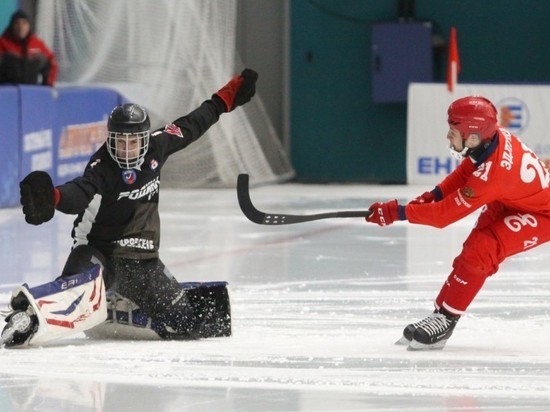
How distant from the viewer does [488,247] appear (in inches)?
211

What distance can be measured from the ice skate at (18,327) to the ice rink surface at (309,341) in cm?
7

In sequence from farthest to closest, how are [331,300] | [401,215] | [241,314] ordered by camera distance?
1. [331,300]
2. [241,314]
3. [401,215]

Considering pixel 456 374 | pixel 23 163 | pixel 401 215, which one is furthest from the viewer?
pixel 23 163

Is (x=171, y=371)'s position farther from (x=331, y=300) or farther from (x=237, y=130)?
(x=237, y=130)

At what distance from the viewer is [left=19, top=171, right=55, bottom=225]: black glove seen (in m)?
5.09

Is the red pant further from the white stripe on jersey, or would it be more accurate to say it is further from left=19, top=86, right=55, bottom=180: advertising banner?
left=19, top=86, right=55, bottom=180: advertising banner

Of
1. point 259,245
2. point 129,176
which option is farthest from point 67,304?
point 259,245

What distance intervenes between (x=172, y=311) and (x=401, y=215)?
1.10 m

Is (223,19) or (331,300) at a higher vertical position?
(223,19)

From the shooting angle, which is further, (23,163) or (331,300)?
(23,163)

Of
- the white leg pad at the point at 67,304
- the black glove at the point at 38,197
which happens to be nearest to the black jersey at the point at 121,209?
the white leg pad at the point at 67,304

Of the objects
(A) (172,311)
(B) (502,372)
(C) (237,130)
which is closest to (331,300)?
(A) (172,311)

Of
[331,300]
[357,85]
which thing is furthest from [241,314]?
[357,85]

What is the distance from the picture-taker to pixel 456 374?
16.1 feet
